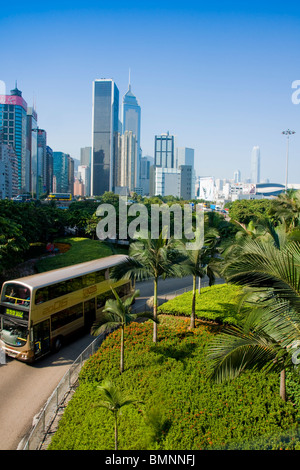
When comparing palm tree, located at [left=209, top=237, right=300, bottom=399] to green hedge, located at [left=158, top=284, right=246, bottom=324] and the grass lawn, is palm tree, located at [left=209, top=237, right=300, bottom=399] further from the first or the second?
the grass lawn

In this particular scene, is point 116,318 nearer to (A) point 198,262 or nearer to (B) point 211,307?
(A) point 198,262

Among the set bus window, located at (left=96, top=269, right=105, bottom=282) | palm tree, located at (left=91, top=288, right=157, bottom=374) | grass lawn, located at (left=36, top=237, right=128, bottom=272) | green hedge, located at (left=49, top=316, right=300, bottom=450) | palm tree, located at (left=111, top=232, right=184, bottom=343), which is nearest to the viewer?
green hedge, located at (left=49, top=316, right=300, bottom=450)

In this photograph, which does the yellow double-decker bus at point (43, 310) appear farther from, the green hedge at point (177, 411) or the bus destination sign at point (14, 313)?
the green hedge at point (177, 411)

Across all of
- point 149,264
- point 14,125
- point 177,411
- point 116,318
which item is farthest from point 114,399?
point 14,125

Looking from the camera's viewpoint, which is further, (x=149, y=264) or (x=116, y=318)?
(x=149, y=264)

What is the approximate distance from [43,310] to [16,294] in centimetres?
114

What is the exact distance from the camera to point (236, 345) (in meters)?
4.87

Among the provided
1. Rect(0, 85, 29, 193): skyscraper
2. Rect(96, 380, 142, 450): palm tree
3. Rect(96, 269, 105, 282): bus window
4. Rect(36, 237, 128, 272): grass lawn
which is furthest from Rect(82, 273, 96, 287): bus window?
Rect(0, 85, 29, 193): skyscraper

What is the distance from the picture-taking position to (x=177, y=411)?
7.90 m

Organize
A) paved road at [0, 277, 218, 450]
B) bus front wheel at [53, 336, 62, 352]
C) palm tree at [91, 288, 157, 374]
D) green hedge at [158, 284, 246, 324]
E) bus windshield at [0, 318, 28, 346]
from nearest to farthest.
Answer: paved road at [0, 277, 218, 450] < palm tree at [91, 288, 157, 374] < bus windshield at [0, 318, 28, 346] < bus front wheel at [53, 336, 62, 352] < green hedge at [158, 284, 246, 324]

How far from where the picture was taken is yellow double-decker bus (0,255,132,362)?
1133 centimetres

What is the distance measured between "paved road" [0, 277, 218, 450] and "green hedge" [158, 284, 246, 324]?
4.43m
